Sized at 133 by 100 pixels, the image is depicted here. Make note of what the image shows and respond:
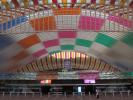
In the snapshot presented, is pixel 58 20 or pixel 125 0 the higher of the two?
pixel 125 0

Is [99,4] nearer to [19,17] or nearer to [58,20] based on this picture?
[58,20]

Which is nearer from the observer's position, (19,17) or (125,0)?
(125,0)

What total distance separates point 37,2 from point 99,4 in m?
7.20

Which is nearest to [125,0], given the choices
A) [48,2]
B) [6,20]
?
[48,2]

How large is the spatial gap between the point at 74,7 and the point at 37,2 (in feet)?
15.3

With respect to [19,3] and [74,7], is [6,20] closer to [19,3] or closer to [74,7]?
[19,3]

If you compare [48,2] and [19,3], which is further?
[48,2]

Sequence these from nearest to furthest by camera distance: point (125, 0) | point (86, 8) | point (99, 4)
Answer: point (125, 0)
point (99, 4)
point (86, 8)

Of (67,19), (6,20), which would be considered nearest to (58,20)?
(67,19)

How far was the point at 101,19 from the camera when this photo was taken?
41.7 metres

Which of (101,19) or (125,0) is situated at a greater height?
(125,0)

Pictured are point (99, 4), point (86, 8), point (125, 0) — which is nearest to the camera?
point (125, 0)

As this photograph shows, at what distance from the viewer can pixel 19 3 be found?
37.4 m

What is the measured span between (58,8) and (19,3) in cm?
506
